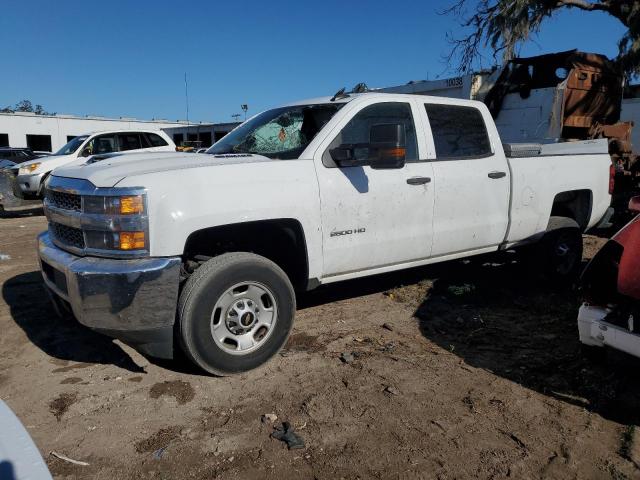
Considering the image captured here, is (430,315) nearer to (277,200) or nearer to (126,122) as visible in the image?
(277,200)

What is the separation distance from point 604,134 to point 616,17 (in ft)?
24.3

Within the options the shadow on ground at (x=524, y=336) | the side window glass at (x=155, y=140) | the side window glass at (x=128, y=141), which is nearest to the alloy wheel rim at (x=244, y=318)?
the shadow on ground at (x=524, y=336)

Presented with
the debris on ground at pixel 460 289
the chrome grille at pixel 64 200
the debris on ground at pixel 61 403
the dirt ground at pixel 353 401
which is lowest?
the dirt ground at pixel 353 401

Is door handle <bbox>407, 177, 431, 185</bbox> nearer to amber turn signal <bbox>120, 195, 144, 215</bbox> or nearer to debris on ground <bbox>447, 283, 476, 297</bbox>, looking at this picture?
debris on ground <bbox>447, 283, 476, 297</bbox>

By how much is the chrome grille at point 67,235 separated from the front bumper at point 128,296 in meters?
0.17

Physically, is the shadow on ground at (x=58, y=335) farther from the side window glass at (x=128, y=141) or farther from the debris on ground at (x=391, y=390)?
the side window glass at (x=128, y=141)

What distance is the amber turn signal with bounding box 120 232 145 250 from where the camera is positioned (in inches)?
123

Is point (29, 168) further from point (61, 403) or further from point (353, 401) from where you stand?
point (353, 401)

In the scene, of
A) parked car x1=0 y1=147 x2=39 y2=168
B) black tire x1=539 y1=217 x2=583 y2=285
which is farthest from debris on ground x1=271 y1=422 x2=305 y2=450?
parked car x1=0 y1=147 x2=39 y2=168

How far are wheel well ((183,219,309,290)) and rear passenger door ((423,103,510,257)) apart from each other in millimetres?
1315

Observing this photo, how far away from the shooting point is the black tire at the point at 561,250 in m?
5.57

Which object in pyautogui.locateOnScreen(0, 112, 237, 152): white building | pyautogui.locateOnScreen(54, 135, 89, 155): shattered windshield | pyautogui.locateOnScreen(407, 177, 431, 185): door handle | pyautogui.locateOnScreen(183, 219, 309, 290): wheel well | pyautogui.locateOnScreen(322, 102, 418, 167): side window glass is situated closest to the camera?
pyautogui.locateOnScreen(183, 219, 309, 290): wheel well

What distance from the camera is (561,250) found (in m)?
5.71

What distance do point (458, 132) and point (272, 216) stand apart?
2.21 metres
